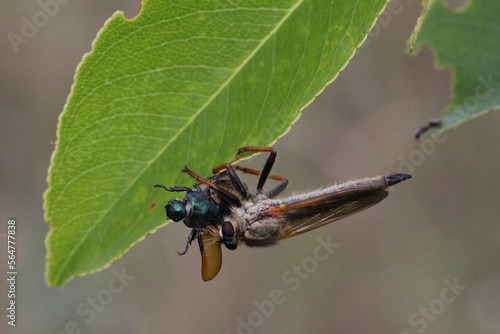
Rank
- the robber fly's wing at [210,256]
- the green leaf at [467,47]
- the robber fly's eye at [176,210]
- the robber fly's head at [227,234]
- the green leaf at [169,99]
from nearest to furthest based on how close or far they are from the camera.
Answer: the green leaf at [169,99] < the green leaf at [467,47] < the robber fly's eye at [176,210] < the robber fly's wing at [210,256] < the robber fly's head at [227,234]

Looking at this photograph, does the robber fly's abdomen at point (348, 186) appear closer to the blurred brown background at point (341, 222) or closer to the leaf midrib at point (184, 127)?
the leaf midrib at point (184, 127)

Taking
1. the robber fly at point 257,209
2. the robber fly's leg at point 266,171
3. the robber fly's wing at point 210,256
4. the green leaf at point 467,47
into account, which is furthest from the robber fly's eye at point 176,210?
the green leaf at point 467,47

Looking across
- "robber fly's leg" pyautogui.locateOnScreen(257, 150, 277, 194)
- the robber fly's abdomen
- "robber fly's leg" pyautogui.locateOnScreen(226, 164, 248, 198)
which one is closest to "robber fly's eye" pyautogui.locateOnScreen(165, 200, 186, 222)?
"robber fly's leg" pyautogui.locateOnScreen(226, 164, 248, 198)

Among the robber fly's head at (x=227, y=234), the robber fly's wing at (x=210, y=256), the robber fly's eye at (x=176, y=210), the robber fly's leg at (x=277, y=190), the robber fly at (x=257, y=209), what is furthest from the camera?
the robber fly's leg at (x=277, y=190)

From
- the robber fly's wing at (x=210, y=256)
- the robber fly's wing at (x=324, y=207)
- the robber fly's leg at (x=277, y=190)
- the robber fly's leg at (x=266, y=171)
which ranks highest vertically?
the robber fly's leg at (x=266, y=171)

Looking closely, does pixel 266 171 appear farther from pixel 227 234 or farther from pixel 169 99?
pixel 169 99

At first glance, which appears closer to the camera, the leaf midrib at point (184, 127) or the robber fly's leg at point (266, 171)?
the leaf midrib at point (184, 127)

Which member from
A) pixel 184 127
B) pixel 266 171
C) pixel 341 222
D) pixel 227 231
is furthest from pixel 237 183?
pixel 341 222
